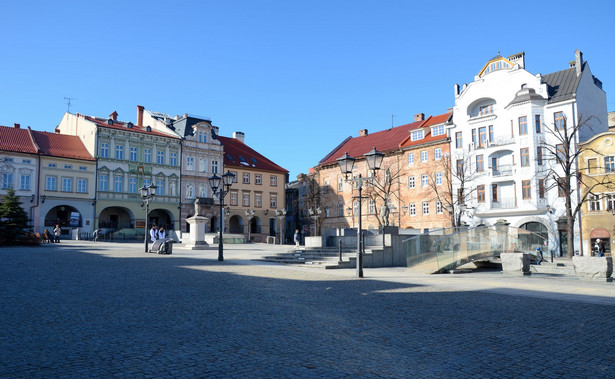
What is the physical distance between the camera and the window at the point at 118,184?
181ft

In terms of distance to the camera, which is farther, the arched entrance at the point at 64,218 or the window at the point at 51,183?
the arched entrance at the point at 64,218

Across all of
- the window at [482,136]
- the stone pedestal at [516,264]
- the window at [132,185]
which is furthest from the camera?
the window at [132,185]

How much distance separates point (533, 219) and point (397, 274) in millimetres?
29962

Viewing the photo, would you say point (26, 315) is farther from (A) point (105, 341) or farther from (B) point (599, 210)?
(B) point (599, 210)

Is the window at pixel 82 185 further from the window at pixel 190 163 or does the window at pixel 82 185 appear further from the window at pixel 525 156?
the window at pixel 525 156

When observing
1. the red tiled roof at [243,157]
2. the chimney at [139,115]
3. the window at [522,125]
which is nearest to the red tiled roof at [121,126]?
the chimney at [139,115]

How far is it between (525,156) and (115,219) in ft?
147

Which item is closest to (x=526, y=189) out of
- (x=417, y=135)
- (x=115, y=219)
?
(x=417, y=135)

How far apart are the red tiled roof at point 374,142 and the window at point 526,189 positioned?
1574 cm

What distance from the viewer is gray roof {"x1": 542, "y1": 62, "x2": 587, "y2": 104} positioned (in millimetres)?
41406

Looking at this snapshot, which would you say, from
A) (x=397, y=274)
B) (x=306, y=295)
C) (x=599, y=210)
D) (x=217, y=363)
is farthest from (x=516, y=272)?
(x=599, y=210)

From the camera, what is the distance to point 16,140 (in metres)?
50.7

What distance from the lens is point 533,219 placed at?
4247cm

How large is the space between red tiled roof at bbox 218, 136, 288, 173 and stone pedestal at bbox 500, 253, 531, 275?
4900 cm
